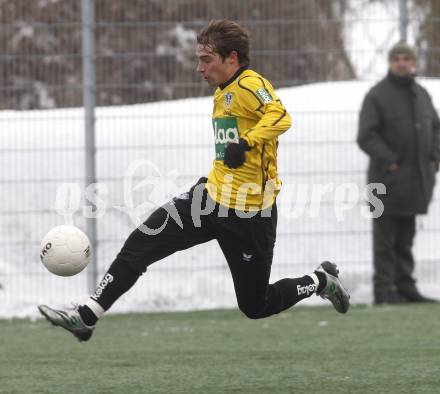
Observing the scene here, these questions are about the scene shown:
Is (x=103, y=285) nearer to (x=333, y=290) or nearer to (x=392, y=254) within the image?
(x=333, y=290)

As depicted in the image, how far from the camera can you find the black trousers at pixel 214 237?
654 centimetres

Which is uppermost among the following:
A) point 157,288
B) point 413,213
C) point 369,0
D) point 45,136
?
point 369,0

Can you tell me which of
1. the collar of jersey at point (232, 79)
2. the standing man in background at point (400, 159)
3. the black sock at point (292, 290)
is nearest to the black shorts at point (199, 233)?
the black sock at point (292, 290)

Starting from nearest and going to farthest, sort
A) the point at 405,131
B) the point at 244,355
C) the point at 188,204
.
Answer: the point at 188,204 → the point at 244,355 → the point at 405,131

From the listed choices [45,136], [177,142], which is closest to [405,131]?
[177,142]

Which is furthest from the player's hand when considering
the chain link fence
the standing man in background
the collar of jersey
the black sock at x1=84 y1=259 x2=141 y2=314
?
the chain link fence

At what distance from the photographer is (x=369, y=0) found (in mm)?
11469

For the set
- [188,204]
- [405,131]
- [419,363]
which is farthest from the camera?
[405,131]

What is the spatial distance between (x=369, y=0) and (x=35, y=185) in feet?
11.6

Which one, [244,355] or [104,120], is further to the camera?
[104,120]

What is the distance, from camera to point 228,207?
258 inches

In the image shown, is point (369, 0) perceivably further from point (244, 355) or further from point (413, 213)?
point (244, 355)

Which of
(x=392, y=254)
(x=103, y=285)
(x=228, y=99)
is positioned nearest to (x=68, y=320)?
(x=103, y=285)

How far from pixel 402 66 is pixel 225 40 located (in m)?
4.49
